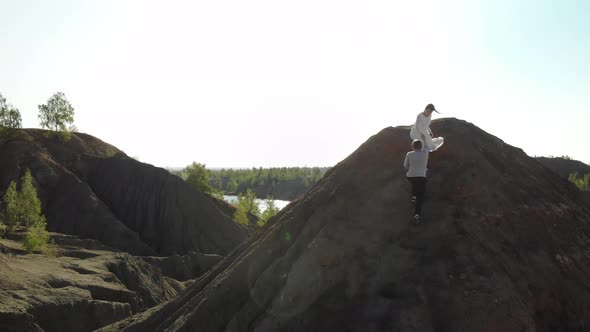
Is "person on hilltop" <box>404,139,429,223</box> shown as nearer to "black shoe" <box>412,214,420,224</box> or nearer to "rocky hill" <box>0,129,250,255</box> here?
"black shoe" <box>412,214,420,224</box>

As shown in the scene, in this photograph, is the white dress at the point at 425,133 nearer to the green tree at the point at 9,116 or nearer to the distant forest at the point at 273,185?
the green tree at the point at 9,116

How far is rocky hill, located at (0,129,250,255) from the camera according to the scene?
41875 mm

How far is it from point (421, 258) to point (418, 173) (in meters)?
1.73

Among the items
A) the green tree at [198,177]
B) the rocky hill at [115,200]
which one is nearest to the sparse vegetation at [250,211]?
the rocky hill at [115,200]

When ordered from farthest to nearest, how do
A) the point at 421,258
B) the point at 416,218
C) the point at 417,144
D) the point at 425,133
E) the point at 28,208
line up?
the point at 28,208 → the point at 425,133 → the point at 417,144 → the point at 416,218 → the point at 421,258

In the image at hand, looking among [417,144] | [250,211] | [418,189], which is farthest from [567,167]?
[418,189]

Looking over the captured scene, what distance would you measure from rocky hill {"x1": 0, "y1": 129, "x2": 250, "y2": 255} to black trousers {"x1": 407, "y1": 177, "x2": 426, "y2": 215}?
3480cm

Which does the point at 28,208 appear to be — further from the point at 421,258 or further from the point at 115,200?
the point at 421,258

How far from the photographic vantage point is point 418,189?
8789 millimetres

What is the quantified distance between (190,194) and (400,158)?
Result: 4264cm

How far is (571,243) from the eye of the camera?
9086mm

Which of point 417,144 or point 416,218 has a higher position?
point 417,144

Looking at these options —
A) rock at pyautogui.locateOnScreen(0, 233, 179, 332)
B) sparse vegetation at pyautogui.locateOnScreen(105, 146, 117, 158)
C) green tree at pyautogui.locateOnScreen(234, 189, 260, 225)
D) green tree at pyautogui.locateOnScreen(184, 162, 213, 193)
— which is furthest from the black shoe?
green tree at pyautogui.locateOnScreen(184, 162, 213, 193)

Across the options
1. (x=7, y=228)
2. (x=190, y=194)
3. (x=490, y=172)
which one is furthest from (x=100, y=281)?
(x=190, y=194)
